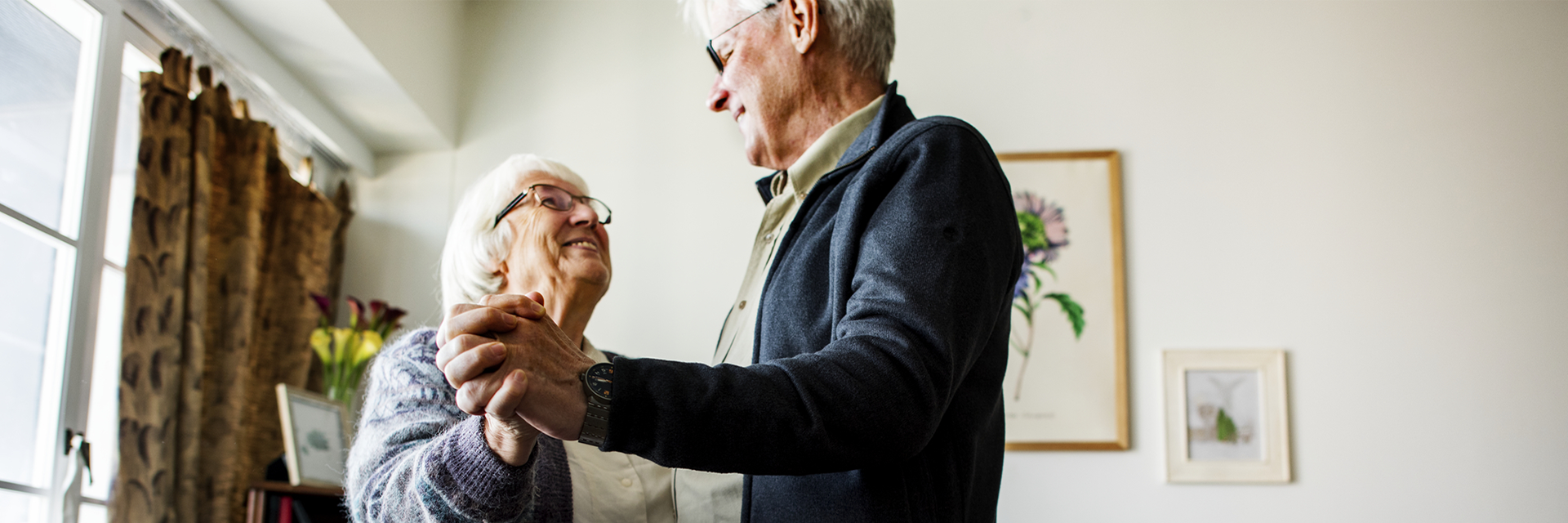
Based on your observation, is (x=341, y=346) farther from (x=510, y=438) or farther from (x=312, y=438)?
(x=510, y=438)

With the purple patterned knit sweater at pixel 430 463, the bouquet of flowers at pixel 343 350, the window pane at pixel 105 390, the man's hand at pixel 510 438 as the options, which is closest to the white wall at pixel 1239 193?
the bouquet of flowers at pixel 343 350

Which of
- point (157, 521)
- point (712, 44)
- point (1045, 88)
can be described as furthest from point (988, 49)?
point (157, 521)

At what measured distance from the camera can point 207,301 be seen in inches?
93.0

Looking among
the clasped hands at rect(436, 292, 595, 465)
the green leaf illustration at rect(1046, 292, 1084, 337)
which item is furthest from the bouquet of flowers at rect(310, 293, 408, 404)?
the clasped hands at rect(436, 292, 595, 465)

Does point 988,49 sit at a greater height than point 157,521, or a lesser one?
greater

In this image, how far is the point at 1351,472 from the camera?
2.92 metres

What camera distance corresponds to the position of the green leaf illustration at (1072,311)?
3.01 m

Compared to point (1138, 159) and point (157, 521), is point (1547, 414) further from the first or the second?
point (157, 521)

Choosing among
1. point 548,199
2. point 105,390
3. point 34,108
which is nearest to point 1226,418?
point 548,199

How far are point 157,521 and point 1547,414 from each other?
133 inches

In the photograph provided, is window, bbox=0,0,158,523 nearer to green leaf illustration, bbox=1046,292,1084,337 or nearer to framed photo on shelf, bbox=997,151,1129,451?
framed photo on shelf, bbox=997,151,1129,451

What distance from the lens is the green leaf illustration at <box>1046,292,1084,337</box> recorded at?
9.87ft

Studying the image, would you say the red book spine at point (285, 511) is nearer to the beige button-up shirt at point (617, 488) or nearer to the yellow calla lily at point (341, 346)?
the yellow calla lily at point (341, 346)

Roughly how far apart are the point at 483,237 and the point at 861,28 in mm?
802
